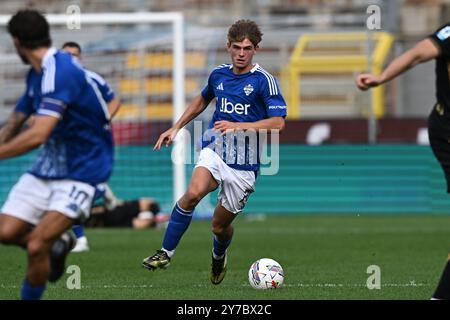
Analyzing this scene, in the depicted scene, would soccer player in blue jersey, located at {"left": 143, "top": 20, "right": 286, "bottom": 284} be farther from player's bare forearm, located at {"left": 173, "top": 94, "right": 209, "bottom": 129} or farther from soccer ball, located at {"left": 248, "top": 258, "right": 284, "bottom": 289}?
soccer ball, located at {"left": 248, "top": 258, "right": 284, "bottom": 289}

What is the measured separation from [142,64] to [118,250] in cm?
710

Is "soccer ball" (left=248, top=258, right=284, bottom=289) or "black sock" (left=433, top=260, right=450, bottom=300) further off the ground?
"black sock" (left=433, top=260, right=450, bottom=300)

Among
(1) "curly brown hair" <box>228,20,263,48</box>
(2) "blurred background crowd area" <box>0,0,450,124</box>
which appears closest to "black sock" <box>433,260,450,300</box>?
(1) "curly brown hair" <box>228,20,263,48</box>

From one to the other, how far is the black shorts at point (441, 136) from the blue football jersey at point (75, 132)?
234 centimetres

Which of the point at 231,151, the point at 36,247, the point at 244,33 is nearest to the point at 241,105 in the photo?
the point at 231,151

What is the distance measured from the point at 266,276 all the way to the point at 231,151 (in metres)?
1.28

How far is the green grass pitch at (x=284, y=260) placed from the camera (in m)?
9.56

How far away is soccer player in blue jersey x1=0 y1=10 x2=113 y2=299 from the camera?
736 cm

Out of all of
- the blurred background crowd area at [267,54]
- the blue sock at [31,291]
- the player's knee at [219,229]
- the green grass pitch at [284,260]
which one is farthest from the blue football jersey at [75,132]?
the blurred background crowd area at [267,54]

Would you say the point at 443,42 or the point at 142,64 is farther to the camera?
the point at 142,64

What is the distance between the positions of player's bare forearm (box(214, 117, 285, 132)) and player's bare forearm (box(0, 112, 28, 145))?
2063 millimetres
